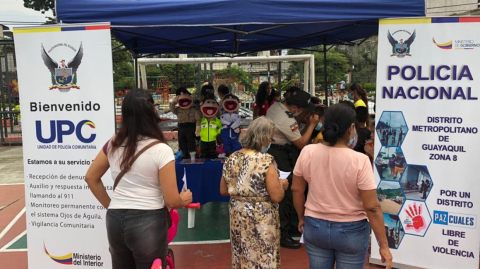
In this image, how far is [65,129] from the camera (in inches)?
130

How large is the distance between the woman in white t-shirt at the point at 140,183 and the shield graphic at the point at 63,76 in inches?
54.7

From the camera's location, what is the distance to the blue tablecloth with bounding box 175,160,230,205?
4.64 metres

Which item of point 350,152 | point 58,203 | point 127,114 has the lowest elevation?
point 58,203

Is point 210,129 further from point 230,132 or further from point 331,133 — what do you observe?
point 331,133

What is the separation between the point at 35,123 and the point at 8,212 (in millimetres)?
3600

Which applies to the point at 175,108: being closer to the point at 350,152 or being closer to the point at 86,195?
the point at 86,195

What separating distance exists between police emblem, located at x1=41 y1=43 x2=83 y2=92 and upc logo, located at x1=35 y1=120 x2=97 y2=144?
30 cm

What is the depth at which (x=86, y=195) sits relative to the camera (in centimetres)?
334

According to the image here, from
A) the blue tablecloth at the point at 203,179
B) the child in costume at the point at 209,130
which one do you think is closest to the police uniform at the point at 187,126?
the child in costume at the point at 209,130

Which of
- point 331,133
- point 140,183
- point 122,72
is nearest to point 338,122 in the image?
point 331,133

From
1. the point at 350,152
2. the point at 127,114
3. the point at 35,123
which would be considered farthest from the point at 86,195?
the point at 350,152

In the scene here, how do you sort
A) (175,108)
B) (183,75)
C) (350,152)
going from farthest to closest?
1. (183,75)
2. (175,108)
3. (350,152)

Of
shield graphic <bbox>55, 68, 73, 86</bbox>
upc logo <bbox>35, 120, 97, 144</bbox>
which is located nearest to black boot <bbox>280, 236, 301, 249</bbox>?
upc logo <bbox>35, 120, 97, 144</bbox>

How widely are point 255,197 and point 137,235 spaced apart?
83cm
